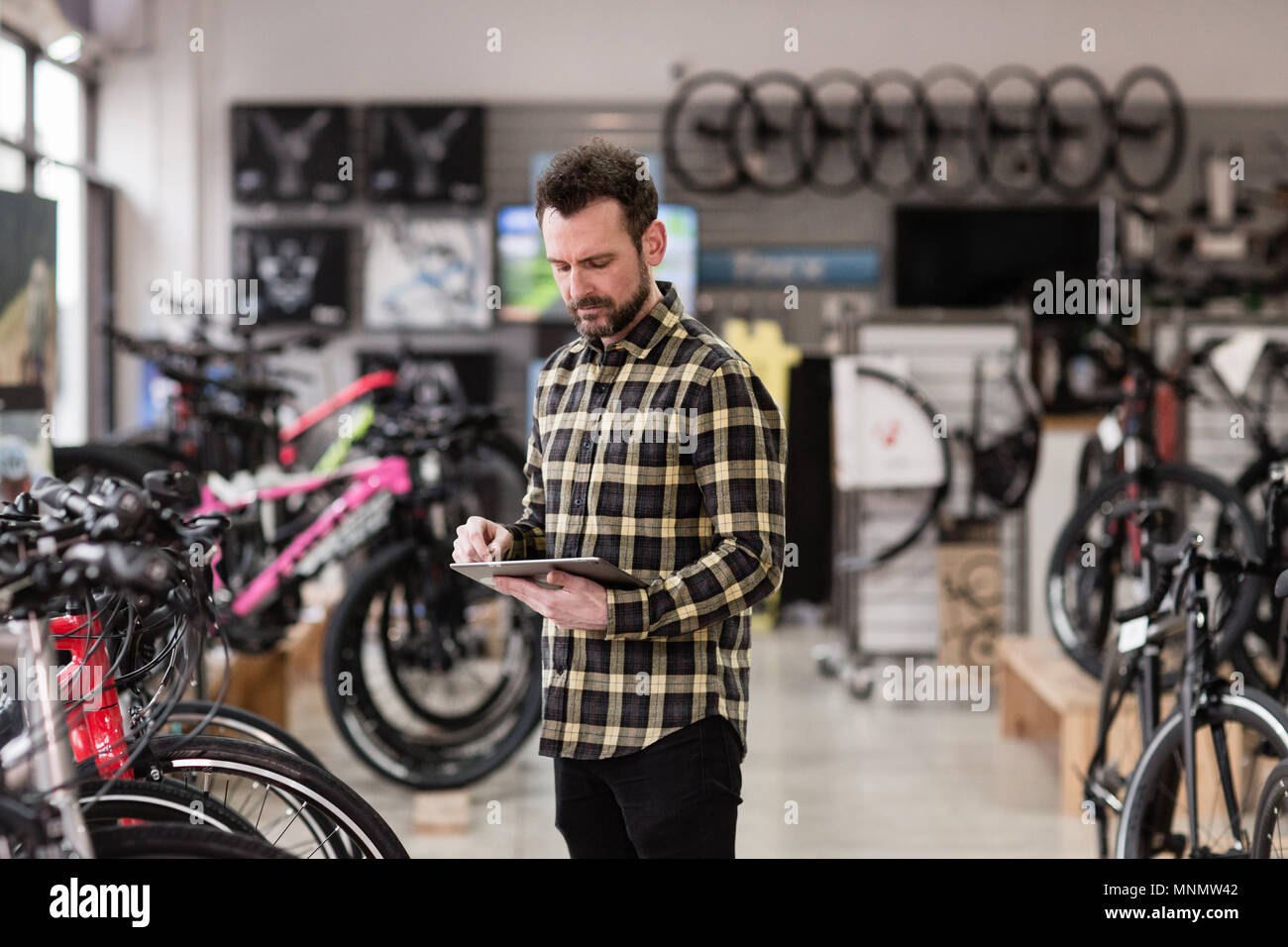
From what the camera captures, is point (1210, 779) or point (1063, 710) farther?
point (1063, 710)

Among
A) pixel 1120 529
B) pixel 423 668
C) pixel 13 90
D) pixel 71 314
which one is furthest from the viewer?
pixel 71 314

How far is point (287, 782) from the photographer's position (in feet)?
5.62

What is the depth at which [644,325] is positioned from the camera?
1.83 m

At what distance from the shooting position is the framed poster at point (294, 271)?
26.5ft

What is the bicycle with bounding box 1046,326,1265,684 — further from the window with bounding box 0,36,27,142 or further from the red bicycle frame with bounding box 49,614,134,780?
the window with bounding box 0,36,27,142

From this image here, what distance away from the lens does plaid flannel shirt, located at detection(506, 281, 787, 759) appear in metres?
1.74

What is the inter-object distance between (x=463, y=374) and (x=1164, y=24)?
17.5 ft

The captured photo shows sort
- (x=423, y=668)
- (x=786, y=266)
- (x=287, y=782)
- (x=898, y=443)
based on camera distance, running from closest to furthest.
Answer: (x=287, y=782), (x=423, y=668), (x=898, y=443), (x=786, y=266)

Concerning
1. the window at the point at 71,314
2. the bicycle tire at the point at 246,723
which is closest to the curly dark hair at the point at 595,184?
the bicycle tire at the point at 246,723

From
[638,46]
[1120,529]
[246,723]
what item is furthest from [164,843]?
[638,46]

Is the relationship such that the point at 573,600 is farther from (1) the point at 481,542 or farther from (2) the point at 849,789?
(2) the point at 849,789

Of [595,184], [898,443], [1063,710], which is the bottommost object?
[1063,710]

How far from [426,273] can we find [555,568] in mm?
6820
